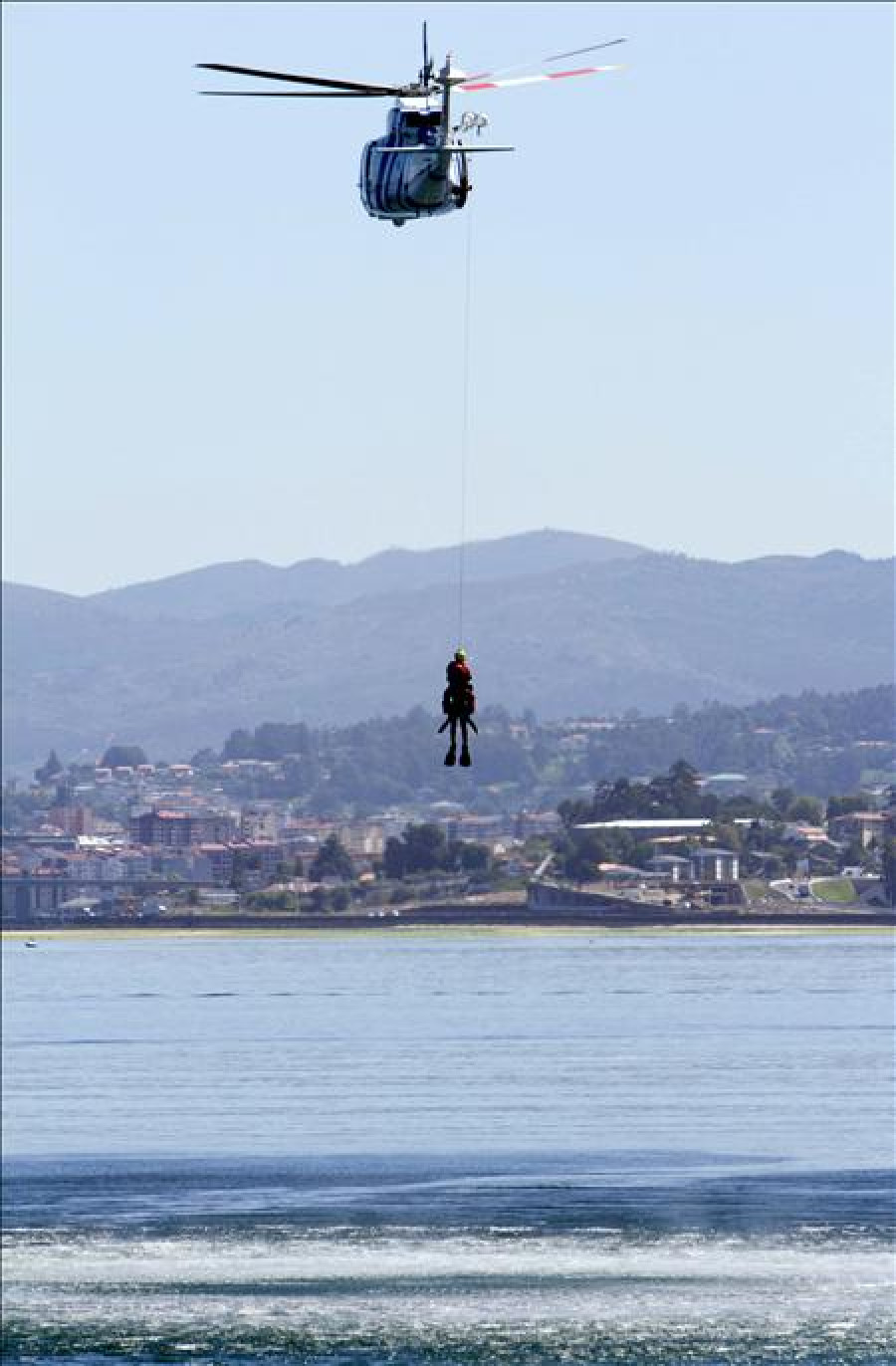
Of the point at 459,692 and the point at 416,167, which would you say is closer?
the point at 459,692

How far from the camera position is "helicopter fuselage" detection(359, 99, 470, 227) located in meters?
62.2

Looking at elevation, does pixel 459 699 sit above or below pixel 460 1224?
above

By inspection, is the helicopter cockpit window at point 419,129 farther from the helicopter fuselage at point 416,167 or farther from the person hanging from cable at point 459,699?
the person hanging from cable at point 459,699

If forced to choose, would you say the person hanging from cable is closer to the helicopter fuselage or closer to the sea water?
the helicopter fuselage

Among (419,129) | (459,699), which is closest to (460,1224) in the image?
(419,129)

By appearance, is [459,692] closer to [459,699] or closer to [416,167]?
[459,699]

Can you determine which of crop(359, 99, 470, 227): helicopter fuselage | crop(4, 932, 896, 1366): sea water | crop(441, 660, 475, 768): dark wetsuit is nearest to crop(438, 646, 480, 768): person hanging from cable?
crop(441, 660, 475, 768): dark wetsuit

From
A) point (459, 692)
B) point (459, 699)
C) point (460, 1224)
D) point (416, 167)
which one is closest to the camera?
point (459, 699)

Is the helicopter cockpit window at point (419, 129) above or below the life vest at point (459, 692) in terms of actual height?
above

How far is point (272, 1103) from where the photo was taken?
17925cm

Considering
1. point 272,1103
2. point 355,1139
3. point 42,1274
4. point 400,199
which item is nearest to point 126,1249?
point 42,1274

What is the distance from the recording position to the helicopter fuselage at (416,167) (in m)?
62.2

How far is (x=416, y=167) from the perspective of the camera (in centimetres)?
6272

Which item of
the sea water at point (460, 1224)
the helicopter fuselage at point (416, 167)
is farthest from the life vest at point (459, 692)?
the sea water at point (460, 1224)
